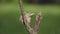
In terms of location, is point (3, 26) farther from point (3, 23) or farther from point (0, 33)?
point (0, 33)

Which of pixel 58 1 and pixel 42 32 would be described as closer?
pixel 42 32

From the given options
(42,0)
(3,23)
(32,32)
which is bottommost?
(42,0)

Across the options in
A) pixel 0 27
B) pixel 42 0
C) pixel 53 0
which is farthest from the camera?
pixel 42 0

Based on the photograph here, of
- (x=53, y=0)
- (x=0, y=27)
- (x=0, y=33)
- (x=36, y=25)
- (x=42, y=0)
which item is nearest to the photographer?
(x=36, y=25)

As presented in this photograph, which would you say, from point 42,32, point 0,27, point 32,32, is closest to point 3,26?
point 0,27

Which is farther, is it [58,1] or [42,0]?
[42,0]

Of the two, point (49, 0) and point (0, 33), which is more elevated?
point (0, 33)

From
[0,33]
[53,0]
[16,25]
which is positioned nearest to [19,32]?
[0,33]

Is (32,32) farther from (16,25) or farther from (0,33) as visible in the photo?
(16,25)

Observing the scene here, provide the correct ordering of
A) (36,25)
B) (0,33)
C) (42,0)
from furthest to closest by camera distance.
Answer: (42,0), (0,33), (36,25)
